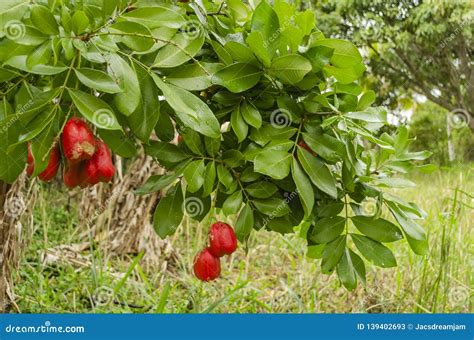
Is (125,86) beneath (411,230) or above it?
above

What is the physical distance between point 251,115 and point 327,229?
197 millimetres

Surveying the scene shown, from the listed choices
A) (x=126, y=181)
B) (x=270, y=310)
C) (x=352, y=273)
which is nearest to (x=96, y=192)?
(x=126, y=181)

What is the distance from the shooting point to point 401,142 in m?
0.82

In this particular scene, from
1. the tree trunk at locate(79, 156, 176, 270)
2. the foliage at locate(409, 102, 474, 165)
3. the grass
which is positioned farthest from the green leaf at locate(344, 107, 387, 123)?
the foliage at locate(409, 102, 474, 165)

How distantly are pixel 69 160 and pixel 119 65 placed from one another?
0.34ft

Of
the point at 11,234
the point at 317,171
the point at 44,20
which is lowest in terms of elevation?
the point at 11,234

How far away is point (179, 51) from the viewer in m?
0.62

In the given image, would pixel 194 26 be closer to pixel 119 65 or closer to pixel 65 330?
pixel 119 65

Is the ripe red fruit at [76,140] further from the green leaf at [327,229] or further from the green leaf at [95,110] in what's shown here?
the green leaf at [327,229]

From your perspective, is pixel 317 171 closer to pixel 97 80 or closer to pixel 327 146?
pixel 327 146

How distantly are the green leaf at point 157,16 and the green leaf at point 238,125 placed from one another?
0.14m

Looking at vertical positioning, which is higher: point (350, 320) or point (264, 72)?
point (264, 72)

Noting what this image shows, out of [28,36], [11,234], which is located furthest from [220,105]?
[11,234]

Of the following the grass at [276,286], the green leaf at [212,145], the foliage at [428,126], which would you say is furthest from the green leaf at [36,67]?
the foliage at [428,126]
